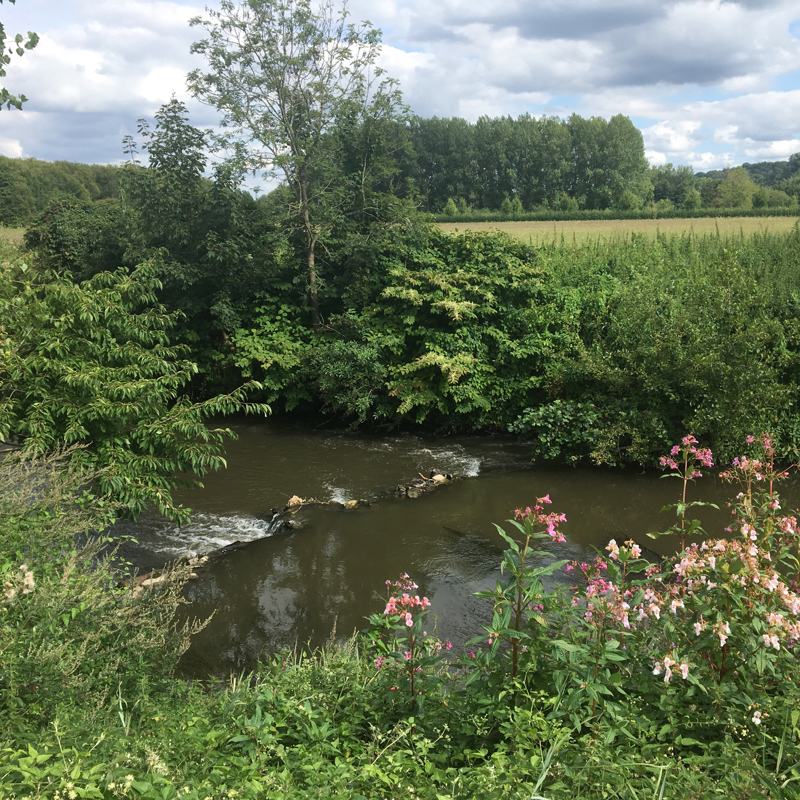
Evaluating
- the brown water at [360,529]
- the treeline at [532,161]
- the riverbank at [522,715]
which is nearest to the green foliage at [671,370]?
the brown water at [360,529]

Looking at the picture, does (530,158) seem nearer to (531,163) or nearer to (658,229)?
(531,163)

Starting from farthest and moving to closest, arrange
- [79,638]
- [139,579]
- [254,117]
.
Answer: [254,117] < [139,579] < [79,638]

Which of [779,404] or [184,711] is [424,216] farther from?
[184,711]

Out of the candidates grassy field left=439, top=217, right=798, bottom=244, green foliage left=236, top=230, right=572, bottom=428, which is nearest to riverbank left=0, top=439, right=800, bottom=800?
green foliage left=236, top=230, right=572, bottom=428

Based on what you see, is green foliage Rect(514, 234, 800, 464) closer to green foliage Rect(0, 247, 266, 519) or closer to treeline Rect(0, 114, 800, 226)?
green foliage Rect(0, 247, 266, 519)

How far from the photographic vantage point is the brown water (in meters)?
7.11

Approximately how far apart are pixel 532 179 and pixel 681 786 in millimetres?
60655

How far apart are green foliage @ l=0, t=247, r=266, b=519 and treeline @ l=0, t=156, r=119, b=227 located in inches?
621

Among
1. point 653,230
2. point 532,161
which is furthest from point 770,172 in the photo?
point 653,230

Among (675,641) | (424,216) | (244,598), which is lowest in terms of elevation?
(244,598)

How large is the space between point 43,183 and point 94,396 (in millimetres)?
45838

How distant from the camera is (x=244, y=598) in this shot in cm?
759

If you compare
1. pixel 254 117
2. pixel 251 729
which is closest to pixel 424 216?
pixel 254 117

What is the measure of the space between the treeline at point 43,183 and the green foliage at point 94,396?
15765 mm
